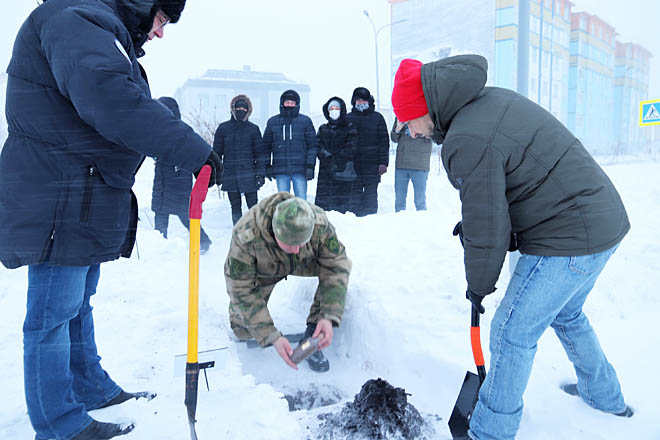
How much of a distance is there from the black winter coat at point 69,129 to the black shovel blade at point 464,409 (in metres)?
1.76

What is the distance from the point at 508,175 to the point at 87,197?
5.49 feet

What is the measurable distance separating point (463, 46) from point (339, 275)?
26095 millimetres

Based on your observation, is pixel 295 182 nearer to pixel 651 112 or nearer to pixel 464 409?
pixel 464 409

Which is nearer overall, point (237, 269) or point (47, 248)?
point (47, 248)

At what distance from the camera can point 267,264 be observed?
2934 mm

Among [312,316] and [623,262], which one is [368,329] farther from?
[623,262]

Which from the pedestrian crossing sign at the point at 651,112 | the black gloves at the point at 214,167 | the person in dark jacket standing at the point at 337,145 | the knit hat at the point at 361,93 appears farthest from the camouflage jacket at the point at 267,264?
the pedestrian crossing sign at the point at 651,112

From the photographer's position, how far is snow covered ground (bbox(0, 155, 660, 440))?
2.17 m

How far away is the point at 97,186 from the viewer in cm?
174

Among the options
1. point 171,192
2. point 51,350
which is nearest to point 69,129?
point 51,350

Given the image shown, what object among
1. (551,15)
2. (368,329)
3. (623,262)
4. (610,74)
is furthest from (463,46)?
(368,329)

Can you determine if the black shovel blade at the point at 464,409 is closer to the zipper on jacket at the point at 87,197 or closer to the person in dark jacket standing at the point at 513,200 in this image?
the person in dark jacket standing at the point at 513,200

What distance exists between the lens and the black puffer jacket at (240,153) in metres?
5.98

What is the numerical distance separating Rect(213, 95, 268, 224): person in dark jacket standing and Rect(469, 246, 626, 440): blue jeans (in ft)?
15.1
